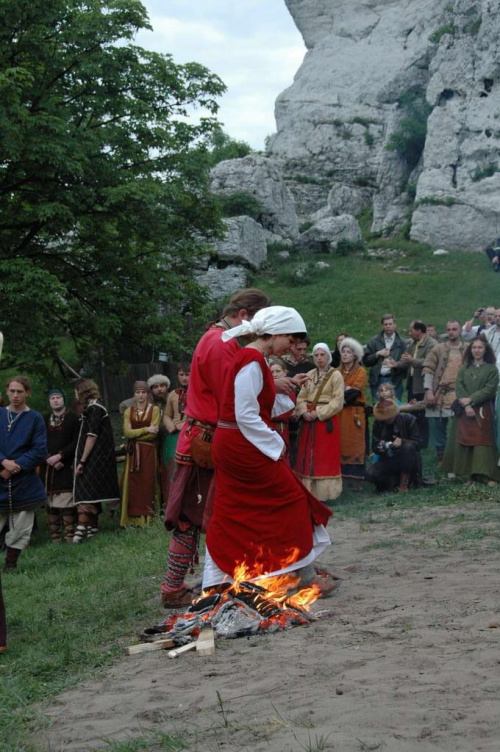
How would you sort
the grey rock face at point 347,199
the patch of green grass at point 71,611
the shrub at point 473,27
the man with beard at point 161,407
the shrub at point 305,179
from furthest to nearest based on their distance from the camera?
the shrub at point 305,179 → the grey rock face at point 347,199 → the shrub at point 473,27 → the man with beard at point 161,407 → the patch of green grass at point 71,611

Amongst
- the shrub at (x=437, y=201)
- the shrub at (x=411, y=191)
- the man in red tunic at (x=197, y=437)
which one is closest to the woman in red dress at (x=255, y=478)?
the man in red tunic at (x=197, y=437)

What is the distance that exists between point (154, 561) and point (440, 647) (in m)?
4.10

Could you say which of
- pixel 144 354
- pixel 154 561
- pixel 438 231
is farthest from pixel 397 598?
pixel 438 231

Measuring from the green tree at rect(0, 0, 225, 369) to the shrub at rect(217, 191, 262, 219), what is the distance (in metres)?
14.9

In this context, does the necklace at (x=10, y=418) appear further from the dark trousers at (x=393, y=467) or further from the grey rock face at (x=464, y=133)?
the grey rock face at (x=464, y=133)

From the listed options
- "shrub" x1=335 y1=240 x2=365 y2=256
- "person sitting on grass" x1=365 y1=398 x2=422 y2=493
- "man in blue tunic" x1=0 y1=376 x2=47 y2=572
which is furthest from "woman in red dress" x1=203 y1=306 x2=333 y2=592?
"shrub" x1=335 y1=240 x2=365 y2=256

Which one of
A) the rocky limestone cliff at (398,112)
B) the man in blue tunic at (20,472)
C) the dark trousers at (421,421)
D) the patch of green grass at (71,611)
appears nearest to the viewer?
the patch of green grass at (71,611)

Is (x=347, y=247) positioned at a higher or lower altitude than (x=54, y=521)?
Result: higher

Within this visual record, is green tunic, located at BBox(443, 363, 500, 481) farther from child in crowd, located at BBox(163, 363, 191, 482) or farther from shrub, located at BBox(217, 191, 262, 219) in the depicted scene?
shrub, located at BBox(217, 191, 262, 219)

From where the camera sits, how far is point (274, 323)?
549 centimetres

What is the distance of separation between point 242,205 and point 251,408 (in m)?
29.0

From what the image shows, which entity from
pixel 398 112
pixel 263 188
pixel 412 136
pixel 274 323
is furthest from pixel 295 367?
pixel 398 112

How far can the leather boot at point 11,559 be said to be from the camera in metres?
8.90

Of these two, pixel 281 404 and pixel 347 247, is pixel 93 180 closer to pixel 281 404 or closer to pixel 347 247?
pixel 281 404
